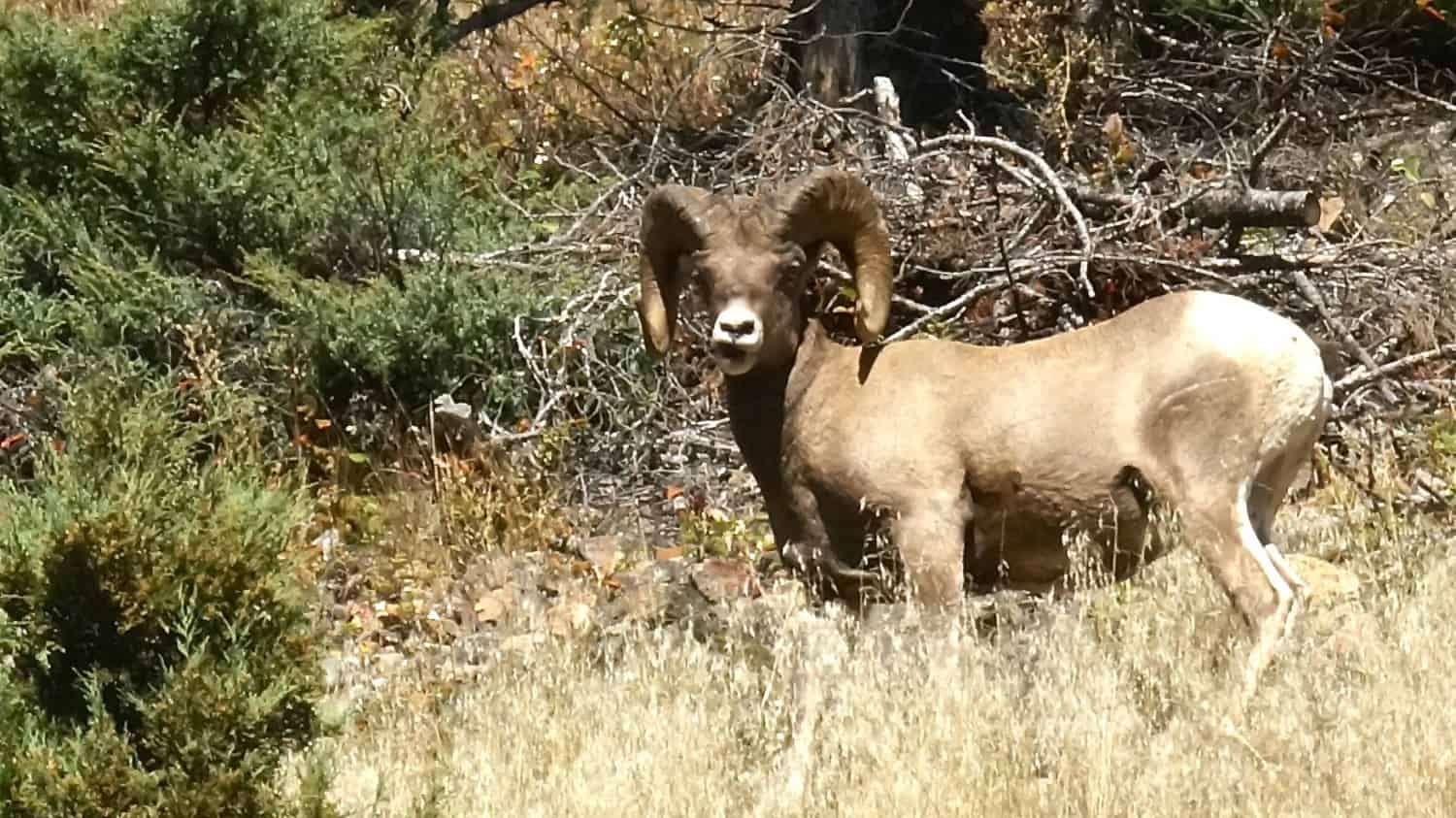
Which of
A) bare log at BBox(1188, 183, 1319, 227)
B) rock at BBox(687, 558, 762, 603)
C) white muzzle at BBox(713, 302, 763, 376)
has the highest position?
white muzzle at BBox(713, 302, 763, 376)

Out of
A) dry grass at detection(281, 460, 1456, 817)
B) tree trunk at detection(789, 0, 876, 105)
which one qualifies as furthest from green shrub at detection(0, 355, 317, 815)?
tree trunk at detection(789, 0, 876, 105)

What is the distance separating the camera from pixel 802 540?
631 cm

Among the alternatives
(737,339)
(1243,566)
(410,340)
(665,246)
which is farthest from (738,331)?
(410,340)

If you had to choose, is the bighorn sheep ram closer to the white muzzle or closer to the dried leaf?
the white muzzle

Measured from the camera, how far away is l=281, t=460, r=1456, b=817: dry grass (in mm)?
5203

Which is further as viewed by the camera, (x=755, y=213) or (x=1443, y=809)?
(x=755, y=213)

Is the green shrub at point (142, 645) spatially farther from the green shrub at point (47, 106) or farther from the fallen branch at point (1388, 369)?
the green shrub at point (47, 106)

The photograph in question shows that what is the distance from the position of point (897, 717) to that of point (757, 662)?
1291 millimetres

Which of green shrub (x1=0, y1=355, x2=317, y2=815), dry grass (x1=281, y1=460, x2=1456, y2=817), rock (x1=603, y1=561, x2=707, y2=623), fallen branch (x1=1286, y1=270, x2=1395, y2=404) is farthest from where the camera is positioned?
fallen branch (x1=1286, y1=270, x2=1395, y2=404)

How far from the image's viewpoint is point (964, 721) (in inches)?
218

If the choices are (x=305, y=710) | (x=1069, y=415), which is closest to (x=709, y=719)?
(x=1069, y=415)

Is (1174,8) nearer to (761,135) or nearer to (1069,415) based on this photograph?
(761,135)

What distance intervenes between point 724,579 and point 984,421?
2394mm

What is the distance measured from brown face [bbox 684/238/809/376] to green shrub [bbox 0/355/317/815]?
193cm
